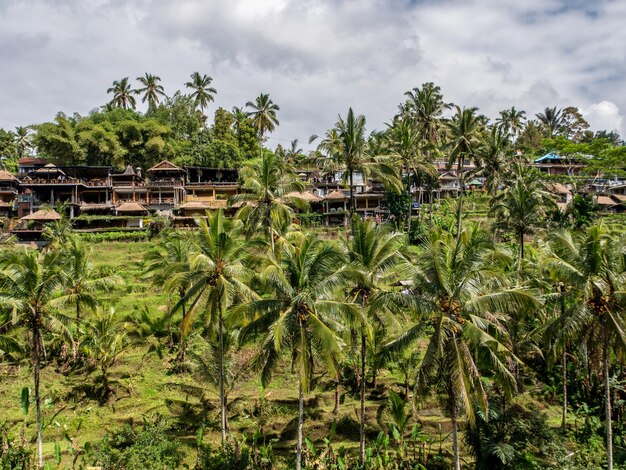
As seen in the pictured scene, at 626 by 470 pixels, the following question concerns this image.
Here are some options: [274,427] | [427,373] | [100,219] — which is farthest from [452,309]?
[100,219]

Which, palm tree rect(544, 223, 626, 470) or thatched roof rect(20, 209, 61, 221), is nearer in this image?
palm tree rect(544, 223, 626, 470)

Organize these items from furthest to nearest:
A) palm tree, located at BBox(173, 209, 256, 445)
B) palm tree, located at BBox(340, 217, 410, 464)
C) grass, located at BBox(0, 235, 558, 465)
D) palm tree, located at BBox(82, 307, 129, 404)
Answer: palm tree, located at BBox(82, 307, 129, 404) → grass, located at BBox(0, 235, 558, 465) → palm tree, located at BBox(340, 217, 410, 464) → palm tree, located at BBox(173, 209, 256, 445)

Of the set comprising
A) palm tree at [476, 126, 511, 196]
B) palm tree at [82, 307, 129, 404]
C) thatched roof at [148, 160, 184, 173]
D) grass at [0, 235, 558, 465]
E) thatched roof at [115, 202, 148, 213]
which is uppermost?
thatched roof at [148, 160, 184, 173]

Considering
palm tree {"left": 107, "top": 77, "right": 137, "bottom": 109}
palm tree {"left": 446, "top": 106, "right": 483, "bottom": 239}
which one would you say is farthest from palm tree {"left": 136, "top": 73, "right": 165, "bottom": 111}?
palm tree {"left": 446, "top": 106, "right": 483, "bottom": 239}

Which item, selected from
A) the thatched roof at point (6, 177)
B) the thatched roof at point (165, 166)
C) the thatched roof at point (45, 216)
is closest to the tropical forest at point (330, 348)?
the thatched roof at point (45, 216)

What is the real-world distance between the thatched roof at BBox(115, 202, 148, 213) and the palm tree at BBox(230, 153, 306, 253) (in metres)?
36.3

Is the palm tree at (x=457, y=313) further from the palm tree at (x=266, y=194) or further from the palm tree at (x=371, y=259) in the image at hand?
the palm tree at (x=266, y=194)

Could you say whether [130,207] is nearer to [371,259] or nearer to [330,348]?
[371,259]

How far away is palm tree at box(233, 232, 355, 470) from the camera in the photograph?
57.5 ft

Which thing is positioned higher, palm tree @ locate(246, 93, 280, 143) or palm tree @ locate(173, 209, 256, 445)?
palm tree @ locate(246, 93, 280, 143)

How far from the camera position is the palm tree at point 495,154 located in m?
43.8

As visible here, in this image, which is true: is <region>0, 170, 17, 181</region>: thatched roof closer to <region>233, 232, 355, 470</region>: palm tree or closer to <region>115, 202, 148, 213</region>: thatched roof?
<region>115, 202, 148, 213</region>: thatched roof

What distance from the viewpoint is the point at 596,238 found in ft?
59.3

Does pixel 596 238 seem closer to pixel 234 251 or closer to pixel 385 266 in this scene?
pixel 385 266
